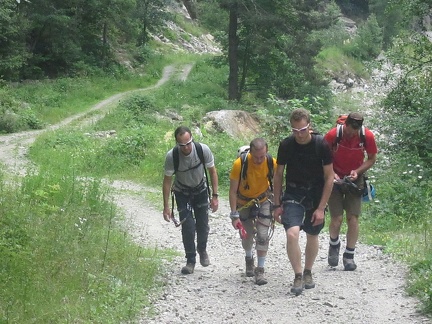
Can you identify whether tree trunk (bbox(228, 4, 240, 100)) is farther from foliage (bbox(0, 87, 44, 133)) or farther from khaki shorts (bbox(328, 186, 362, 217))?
khaki shorts (bbox(328, 186, 362, 217))

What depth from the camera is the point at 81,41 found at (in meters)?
39.4

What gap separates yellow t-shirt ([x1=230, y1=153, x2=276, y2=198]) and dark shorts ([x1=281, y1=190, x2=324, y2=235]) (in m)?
0.45

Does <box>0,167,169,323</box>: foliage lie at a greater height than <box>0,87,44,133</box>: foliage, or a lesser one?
greater

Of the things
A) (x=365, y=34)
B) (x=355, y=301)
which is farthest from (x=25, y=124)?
(x=365, y=34)

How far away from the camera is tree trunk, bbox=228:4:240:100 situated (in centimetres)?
3228

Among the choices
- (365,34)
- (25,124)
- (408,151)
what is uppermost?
(365,34)

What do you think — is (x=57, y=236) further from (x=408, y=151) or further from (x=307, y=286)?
(x=408, y=151)

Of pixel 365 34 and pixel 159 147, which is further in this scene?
pixel 365 34

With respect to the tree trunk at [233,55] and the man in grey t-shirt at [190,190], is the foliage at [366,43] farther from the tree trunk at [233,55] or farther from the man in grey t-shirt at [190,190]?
the man in grey t-shirt at [190,190]

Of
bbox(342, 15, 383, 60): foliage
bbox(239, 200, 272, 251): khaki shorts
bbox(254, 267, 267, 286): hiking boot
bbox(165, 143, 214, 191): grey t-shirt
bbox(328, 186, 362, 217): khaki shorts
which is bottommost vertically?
bbox(254, 267, 267, 286): hiking boot

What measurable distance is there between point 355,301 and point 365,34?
54.3 m

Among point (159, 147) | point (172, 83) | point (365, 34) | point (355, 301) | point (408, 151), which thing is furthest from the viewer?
point (365, 34)

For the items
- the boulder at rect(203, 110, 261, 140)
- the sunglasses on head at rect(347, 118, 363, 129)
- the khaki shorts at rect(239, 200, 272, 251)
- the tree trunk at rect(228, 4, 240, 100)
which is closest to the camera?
the sunglasses on head at rect(347, 118, 363, 129)

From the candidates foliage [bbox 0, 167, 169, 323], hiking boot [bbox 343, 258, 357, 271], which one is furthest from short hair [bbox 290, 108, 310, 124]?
foliage [bbox 0, 167, 169, 323]
